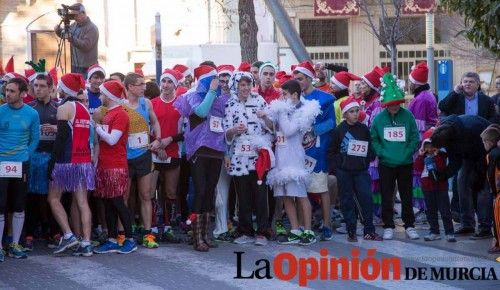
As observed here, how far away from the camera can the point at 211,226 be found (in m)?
14.4

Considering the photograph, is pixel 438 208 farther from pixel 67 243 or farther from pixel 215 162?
pixel 67 243

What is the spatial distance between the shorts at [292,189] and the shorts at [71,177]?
88.0 inches

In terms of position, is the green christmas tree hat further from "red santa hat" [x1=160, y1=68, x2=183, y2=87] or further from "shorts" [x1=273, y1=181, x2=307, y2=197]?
"red santa hat" [x1=160, y1=68, x2=183, y2=87]

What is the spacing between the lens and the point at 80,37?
1553 cm

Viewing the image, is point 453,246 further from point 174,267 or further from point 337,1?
point 337,1

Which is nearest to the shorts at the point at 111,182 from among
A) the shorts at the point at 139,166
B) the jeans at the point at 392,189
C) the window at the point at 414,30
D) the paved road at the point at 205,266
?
the shorts at the point at 139,166

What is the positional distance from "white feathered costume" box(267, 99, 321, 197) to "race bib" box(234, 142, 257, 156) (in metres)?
0.36

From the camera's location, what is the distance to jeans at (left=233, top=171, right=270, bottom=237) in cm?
1290

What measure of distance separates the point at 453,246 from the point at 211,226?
324 centimetres

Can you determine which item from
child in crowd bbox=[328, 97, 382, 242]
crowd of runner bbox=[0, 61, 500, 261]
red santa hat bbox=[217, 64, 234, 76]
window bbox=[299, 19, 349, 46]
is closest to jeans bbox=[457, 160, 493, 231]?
crowd of runner bbox=[0, 61, 500, 261]

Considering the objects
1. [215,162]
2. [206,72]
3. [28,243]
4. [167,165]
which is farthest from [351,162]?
[28,243]

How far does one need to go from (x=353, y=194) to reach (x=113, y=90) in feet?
10.2

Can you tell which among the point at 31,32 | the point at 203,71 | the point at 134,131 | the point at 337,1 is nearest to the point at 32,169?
Result: the point at 134,131

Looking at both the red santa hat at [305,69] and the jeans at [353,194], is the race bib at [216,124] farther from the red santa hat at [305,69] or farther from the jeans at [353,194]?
the jeans at [353,194]
